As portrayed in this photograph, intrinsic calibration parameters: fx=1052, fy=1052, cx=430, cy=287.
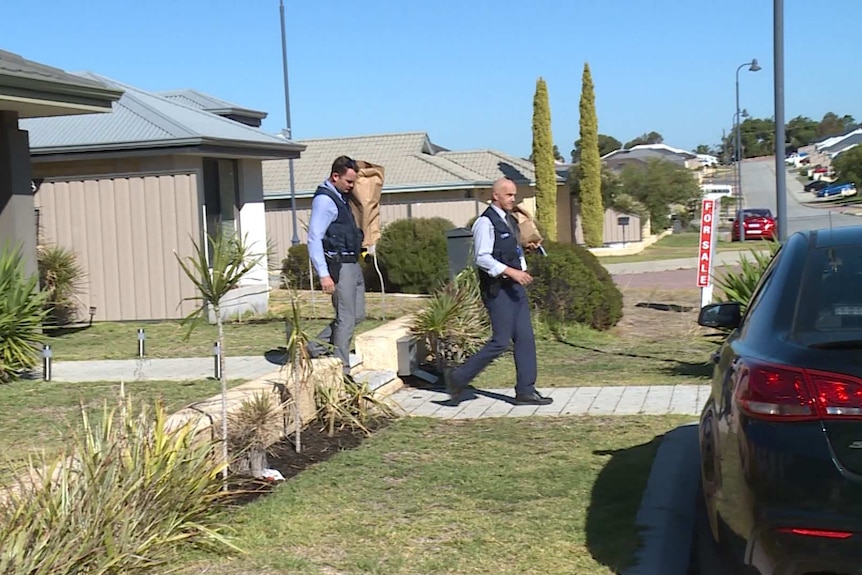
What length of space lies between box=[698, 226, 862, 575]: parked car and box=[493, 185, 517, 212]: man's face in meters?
4.23

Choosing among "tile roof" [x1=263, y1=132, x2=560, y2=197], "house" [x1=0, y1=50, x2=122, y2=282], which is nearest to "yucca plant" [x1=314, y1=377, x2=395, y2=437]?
"house" [x1=0, y1=50, x2=122, y2=282]

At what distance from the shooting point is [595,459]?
6785 mm

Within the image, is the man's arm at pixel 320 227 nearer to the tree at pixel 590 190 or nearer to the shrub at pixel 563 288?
the shrub at pixel 563 288

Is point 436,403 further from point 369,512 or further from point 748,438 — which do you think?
point 748,438

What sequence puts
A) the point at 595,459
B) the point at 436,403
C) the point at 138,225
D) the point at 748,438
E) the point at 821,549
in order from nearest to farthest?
the point at 821,549 < the point at 748,438 < the point at 595,459 < the point at 436,403 < the point at 138,225

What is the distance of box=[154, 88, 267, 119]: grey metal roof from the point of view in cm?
2083

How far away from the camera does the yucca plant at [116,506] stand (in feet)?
13.6

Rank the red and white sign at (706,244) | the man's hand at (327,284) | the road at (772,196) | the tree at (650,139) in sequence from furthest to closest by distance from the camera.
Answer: the tree at (650,139) < the road at (772,196) < the red and white sign at (706,244) < the man's hand at (327,284)

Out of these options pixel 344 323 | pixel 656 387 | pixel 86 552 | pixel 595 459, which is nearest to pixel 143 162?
pixel 344 323

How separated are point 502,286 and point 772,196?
74.0 m

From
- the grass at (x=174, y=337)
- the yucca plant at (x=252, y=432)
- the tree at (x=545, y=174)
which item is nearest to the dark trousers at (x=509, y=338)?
the yucca plant at (x=252, y=432)

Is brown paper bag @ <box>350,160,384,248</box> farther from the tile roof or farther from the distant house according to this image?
the tile roof

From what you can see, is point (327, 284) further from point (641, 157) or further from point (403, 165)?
point (641, 157)

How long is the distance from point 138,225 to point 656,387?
321 inches
